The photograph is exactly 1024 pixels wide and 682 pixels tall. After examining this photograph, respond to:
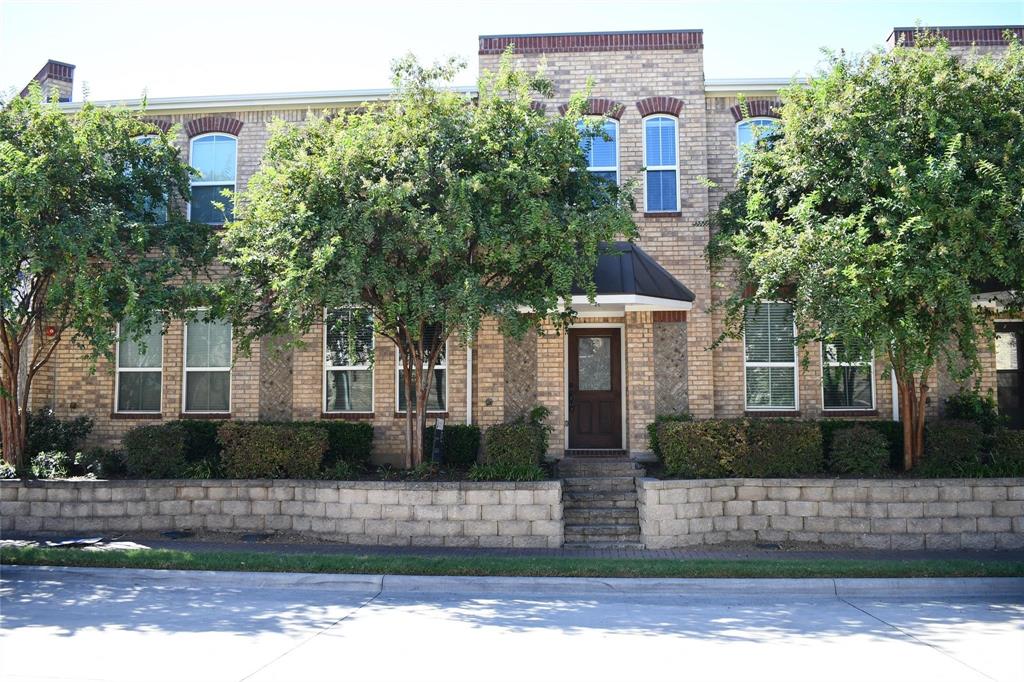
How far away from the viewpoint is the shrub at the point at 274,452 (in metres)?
11.7

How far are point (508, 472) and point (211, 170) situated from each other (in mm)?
8323

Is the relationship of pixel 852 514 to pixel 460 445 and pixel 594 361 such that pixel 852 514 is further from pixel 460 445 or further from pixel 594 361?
pixel 460 445

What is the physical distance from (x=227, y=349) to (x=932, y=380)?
12.4m

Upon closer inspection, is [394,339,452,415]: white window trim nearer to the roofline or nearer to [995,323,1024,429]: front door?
the roofline

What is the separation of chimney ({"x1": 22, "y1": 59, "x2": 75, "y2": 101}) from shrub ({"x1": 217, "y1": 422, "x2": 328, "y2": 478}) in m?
9.55

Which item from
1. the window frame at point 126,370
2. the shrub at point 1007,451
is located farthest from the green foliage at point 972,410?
the window frame at point 126,370

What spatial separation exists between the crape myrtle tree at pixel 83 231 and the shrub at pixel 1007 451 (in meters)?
11.5

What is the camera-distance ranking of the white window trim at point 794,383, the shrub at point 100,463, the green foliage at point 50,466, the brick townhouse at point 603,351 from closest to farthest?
1. the green foliage at point 50,466
2. the shrub at point 100,463
3. the brick townhouse at point 603,351
4. the white window trim at point 794,383

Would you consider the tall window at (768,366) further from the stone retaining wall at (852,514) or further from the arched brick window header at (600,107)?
the arched brick window header at (600,107)

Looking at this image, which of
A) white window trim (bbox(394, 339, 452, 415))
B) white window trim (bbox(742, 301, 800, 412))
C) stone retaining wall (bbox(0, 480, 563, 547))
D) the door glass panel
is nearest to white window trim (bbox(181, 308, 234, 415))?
white window trim (bbox(394, 339, 452, 415))

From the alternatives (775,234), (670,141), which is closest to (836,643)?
(775,234)

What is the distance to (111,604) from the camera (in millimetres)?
8227

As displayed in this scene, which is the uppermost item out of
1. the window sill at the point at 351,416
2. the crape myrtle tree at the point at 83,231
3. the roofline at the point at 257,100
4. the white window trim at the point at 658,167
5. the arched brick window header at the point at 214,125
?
the roofline at the point at 257,100

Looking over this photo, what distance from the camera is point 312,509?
37.3ft
